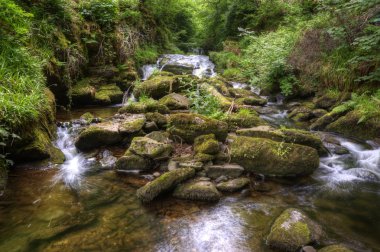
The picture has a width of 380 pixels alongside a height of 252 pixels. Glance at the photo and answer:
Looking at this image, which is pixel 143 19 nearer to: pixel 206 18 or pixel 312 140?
pixel 206 18

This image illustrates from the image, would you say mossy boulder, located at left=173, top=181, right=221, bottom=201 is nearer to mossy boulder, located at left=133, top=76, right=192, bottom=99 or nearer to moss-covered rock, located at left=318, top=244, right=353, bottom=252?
moss-covered rock, located at left=318, top=244, right=353, bottom=252

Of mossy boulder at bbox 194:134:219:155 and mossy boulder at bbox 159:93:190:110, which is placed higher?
mossy boulder at bbox 159:93:190:110

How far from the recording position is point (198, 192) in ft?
14.6

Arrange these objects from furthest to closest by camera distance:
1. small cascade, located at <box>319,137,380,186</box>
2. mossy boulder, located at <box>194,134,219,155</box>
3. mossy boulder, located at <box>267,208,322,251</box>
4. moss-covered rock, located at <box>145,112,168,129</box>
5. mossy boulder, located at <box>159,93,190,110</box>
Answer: mossy boulder, located at <box>159,93,190,110</box> < moss-covered rock, located at <box>145,112,168,129</box> < small cascade, located at <box>319,137,380,186</box> < mossy boulder, located at <box>194,134,219,155</box> < mossy boulder, located at <box>267,208,322,251</box>

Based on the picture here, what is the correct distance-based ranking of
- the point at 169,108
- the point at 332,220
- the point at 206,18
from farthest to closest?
the point at 206,18
the point at 169,108
the point at 332,220

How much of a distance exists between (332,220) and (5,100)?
5.69 m

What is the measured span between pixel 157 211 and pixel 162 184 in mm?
456

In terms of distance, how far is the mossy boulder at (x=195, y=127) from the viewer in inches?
230

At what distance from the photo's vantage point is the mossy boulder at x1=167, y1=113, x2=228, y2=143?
5.83 meters

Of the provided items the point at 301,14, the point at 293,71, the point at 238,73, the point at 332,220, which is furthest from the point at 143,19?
the point at 332,220

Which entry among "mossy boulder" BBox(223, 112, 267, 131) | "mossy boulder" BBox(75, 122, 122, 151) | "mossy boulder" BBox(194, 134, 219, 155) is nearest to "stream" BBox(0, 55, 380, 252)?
"mossy boulder" BBox(75, 122, 122, 151)

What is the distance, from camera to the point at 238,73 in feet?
47.1

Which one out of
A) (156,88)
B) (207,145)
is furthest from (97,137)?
(156,88)

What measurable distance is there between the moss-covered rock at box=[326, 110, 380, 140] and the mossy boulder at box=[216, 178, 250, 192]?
3996 mm
